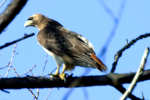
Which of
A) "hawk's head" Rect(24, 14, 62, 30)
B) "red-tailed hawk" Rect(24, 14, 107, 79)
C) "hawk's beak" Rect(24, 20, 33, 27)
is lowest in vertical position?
"hawk's beak" Rect(24, 20, 33, 27)

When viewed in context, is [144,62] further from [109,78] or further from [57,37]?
[57,37]

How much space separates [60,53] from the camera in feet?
16.4

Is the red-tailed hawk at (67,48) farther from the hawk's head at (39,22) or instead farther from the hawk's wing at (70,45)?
the hawk's head at (39,22)

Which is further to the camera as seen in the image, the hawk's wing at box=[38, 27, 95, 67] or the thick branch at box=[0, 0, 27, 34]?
the hawk's wing at box=[38, 27, 95, 67]

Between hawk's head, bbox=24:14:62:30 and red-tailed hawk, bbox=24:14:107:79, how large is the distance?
47 cm

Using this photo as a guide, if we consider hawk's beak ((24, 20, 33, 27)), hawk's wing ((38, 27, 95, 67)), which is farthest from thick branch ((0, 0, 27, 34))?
hawk's beak ((24, 20, 33, 27))

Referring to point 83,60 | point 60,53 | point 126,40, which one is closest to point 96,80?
point 126,40

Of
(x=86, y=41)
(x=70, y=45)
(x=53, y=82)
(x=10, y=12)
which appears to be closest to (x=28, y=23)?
(x=86, y=41)

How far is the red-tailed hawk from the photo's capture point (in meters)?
4.64

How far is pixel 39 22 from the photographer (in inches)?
265

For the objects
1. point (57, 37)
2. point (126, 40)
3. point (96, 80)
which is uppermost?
point (126, 40)

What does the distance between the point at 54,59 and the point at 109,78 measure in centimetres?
223

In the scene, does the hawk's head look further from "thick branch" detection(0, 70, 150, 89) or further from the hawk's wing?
"thick branch" detection(0, 70, 150, 89)

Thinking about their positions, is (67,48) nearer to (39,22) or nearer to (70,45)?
(70,45)
